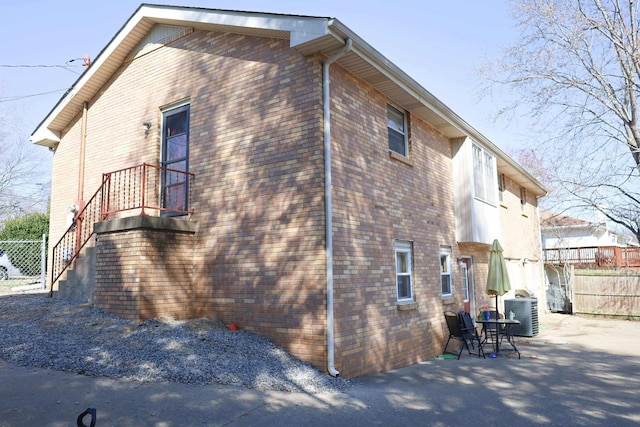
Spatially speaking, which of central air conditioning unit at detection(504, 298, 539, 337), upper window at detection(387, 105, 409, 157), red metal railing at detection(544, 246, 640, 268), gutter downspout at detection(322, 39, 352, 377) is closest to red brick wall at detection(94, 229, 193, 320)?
gutter downspout at detection(322, 39, 352, 377)

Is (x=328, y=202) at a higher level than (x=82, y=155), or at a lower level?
lower

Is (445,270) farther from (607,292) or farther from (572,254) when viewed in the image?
(572,254)

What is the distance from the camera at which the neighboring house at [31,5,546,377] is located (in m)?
7.33

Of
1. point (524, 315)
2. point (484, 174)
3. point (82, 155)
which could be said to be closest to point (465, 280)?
point (524, 315)

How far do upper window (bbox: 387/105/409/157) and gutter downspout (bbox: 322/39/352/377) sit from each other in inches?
95.5

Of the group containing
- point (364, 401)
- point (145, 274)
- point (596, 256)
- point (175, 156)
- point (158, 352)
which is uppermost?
point (175, 156)

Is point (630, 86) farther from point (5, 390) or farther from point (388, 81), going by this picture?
point (5, 390)

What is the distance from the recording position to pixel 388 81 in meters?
8.73

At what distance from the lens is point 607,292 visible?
1833 centimetres

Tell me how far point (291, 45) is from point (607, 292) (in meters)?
16.9

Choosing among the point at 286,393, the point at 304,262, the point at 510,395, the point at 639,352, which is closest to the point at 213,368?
the point at 286,393

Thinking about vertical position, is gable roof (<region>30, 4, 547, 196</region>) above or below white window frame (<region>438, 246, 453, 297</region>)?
above

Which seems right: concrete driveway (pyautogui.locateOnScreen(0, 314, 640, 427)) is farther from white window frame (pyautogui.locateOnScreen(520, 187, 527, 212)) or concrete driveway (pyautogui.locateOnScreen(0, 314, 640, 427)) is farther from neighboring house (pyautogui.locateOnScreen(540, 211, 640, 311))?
neighboring house (pyautogui.locateOnScreen(540, 211, 640, 311))

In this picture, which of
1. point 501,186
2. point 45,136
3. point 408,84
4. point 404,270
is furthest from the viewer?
point 501,186
